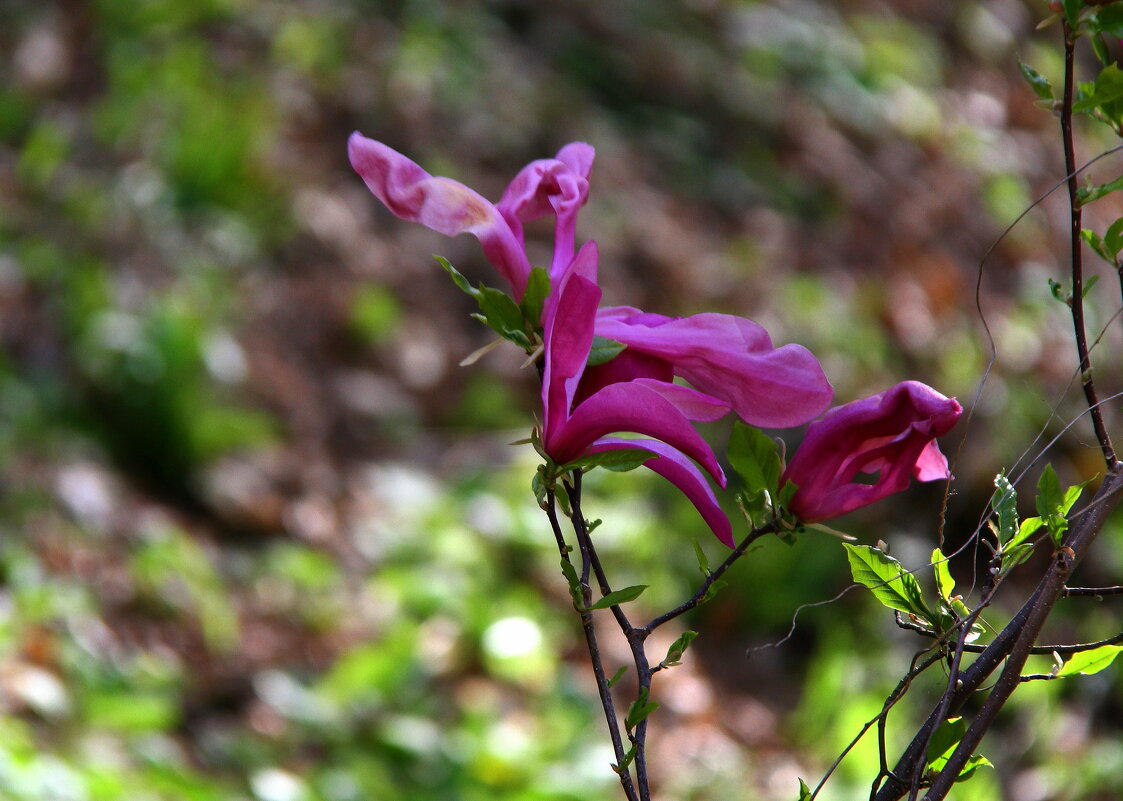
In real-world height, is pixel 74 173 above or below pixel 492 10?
below

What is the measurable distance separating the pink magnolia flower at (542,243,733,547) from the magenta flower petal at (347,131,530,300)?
0.16ft

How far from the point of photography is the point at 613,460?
49cm

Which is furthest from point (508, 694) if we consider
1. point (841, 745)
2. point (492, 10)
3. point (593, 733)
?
point (492, 10)

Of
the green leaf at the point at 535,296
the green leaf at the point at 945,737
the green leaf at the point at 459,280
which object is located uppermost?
the green leaf at the point at 459,280

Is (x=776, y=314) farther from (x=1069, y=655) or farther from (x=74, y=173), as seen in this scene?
(x=1069, y=655)

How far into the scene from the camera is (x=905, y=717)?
2006mm

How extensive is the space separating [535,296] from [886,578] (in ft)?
0.66

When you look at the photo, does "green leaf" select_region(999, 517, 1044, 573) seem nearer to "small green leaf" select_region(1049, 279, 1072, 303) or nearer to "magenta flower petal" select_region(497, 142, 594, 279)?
"small green leaf" select_region(1049, 279, 1072, 303)

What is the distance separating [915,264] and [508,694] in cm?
211

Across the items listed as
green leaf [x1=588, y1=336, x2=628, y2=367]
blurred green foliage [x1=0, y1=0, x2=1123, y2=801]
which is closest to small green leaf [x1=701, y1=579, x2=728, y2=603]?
green leaf [x1=588, y1=336, x2=628, y2=367]

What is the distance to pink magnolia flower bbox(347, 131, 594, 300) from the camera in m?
0.50

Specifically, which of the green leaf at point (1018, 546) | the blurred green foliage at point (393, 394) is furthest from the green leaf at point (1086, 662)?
the blurred green foliage at point (393, 394)

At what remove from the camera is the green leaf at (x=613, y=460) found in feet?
1.60

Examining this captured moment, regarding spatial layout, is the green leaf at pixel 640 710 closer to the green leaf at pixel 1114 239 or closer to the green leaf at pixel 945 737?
the green leaf at pixel 945 737
